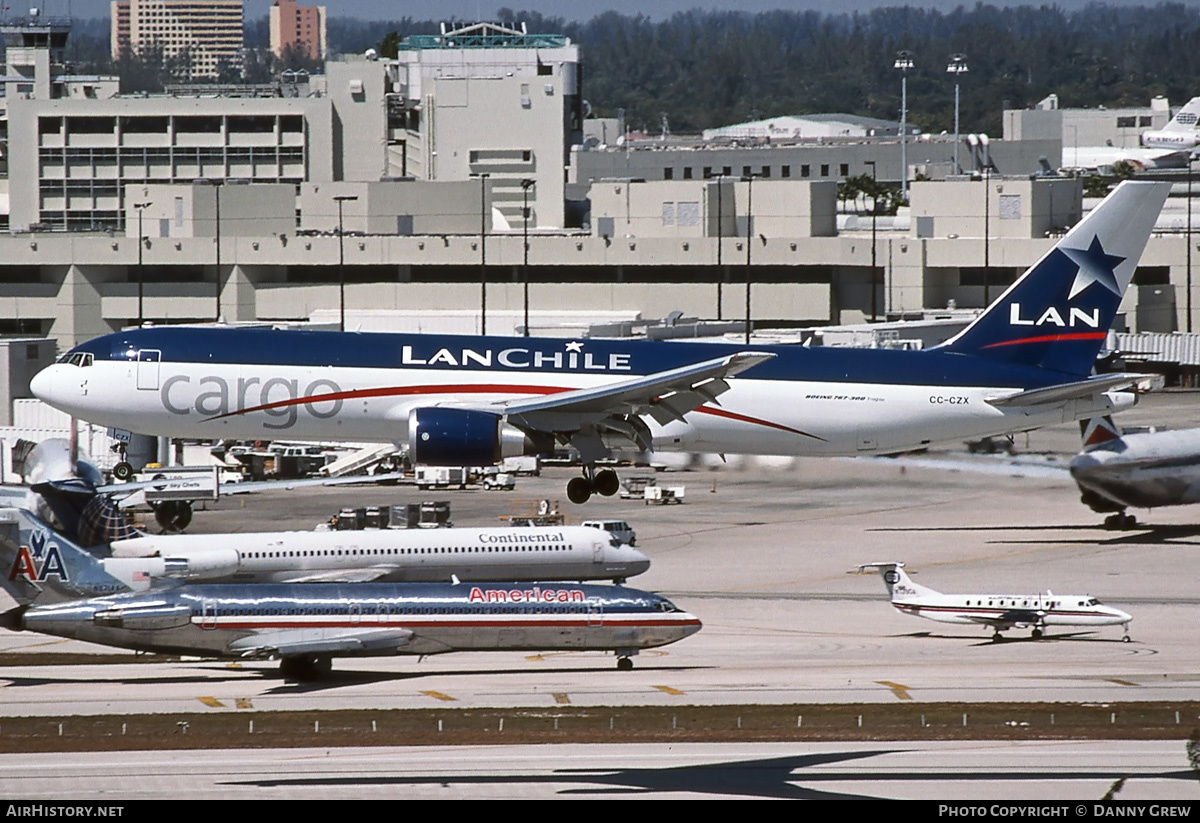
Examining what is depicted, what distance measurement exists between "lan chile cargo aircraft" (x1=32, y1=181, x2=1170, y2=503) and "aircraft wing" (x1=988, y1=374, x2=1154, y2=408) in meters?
0.08

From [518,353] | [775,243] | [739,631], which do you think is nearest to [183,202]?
[775,243]

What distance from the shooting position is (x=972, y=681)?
7038cm

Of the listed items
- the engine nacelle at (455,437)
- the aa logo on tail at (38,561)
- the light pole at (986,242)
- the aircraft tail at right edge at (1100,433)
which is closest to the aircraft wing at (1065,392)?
the engine nacelle at (455,437)

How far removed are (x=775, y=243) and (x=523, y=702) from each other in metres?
108

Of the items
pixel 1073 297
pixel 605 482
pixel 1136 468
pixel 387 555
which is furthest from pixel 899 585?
pixel 605 482

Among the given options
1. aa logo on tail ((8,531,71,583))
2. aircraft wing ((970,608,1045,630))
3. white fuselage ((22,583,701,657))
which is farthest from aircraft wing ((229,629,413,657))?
aircraft wing ((970,608,1045,630))

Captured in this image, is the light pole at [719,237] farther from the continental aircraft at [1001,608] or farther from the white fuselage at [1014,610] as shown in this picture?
the white fuselage at [1014,610]

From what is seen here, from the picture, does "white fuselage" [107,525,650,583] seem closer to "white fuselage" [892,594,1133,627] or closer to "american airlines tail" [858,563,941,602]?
"american airlines tail" [858,563,941,602]

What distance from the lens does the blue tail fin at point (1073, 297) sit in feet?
223

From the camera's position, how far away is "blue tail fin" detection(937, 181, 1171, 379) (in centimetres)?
6806

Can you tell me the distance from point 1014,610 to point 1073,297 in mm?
15822

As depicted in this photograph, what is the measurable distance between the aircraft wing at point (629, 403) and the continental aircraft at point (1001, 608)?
23.6m

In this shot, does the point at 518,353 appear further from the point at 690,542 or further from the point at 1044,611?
the point at 690,542

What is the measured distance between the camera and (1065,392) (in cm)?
6456
